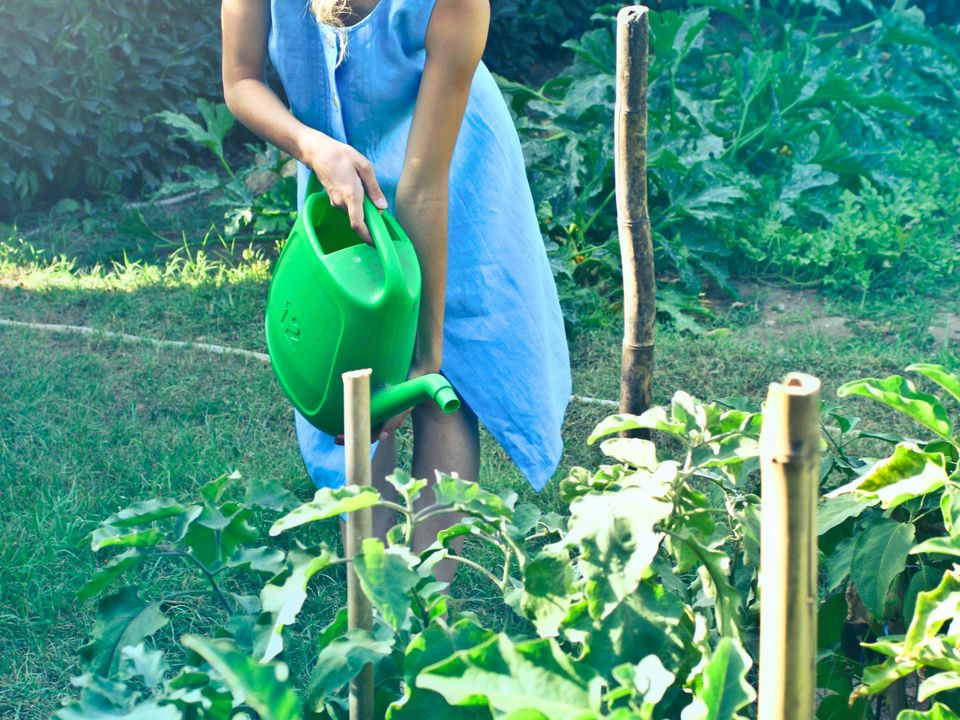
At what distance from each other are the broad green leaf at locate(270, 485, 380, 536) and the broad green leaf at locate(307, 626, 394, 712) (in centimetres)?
14

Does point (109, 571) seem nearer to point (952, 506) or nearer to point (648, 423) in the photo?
point (648, 423)

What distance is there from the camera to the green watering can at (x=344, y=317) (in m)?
1.57

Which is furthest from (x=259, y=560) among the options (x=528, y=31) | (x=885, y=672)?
(x=528, y=31)

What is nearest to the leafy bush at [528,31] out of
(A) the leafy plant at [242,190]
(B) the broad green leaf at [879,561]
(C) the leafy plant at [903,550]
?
(A) the leafy plant at [242,190]

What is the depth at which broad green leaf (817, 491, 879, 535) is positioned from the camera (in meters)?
1.37

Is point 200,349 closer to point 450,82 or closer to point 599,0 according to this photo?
point 450,82

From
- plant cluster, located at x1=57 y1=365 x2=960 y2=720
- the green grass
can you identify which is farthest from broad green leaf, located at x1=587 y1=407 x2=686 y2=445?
the green grass

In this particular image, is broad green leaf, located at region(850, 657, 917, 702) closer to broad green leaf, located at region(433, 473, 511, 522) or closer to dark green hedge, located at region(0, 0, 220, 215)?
broad green leaf, located at region(433, 473, 511, 522)

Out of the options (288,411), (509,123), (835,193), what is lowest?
→ (288,411)

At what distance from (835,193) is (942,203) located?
0.44 metres

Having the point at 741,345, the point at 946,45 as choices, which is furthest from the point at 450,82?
the point at 946,45

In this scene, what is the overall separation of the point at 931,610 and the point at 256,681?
717mm

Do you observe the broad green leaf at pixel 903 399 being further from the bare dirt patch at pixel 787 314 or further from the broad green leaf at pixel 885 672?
the bare dirt patch at pixel 787 314

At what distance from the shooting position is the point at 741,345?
366 cm
